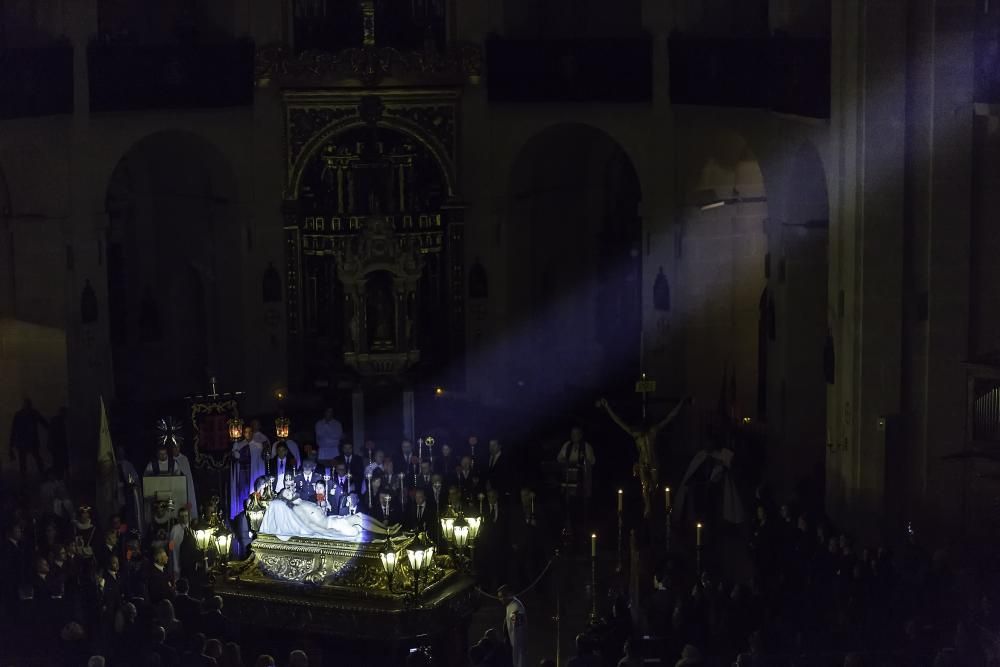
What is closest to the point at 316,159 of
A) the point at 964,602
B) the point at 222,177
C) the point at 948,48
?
the point at 222,177

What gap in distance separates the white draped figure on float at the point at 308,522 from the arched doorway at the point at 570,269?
11.3 meters

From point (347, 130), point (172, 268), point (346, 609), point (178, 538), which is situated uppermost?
point (347, 130)

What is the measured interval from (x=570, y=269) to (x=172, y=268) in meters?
7.55

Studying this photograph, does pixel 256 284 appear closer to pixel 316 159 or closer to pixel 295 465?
pixel 316 159

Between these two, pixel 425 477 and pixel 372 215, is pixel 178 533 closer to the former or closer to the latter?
pixel 425 477

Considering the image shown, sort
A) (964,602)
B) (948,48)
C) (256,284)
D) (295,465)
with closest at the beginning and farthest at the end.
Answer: (964,602), (948,48), (295,465), (256,284)

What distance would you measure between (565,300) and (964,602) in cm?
1632

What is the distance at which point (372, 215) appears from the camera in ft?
110

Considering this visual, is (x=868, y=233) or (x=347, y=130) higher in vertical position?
(x=347, y=130)

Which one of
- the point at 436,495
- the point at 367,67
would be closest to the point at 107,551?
the point at 436,495

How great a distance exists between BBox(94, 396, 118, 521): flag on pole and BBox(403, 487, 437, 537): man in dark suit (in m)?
4.33

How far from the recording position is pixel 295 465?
93.0ft

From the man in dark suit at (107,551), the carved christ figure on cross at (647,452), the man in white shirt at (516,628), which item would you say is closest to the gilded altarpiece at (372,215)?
the carved christ figure on cross at (647,452)

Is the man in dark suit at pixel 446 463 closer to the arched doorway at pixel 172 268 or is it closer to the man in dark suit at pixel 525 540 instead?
the man in dark suit at pixel 525 540
